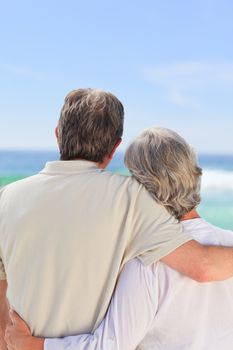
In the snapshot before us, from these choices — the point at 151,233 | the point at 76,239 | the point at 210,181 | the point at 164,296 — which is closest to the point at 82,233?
the point at 76,239

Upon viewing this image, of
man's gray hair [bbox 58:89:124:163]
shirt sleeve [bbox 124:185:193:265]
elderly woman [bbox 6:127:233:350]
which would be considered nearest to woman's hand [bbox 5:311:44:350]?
elderly woman [bbox 6:127:233:350]

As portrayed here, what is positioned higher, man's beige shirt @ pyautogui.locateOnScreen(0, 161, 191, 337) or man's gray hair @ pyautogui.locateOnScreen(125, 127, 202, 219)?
man's gray hair @ pyautogui.locateOnScreen(125, 127, 202, 219)

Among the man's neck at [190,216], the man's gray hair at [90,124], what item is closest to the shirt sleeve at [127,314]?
the man's neck at [190,216]

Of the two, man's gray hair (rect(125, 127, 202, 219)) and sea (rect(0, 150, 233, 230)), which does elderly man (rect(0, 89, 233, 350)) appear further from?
sea (rect(0, 150, 233, 230))

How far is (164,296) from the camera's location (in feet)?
5.12

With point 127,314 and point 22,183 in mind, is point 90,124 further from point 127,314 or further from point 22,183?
point 127,314

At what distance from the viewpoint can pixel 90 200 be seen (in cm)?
154

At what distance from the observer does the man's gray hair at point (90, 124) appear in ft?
5.25

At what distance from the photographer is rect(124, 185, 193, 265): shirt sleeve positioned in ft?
4.94

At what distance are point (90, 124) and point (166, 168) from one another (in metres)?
0.26

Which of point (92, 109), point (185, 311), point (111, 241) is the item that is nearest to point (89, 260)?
point (111, 241)

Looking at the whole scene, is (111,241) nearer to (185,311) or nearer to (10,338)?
(185,311)

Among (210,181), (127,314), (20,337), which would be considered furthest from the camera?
(210,181)

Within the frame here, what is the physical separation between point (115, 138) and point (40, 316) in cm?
58
